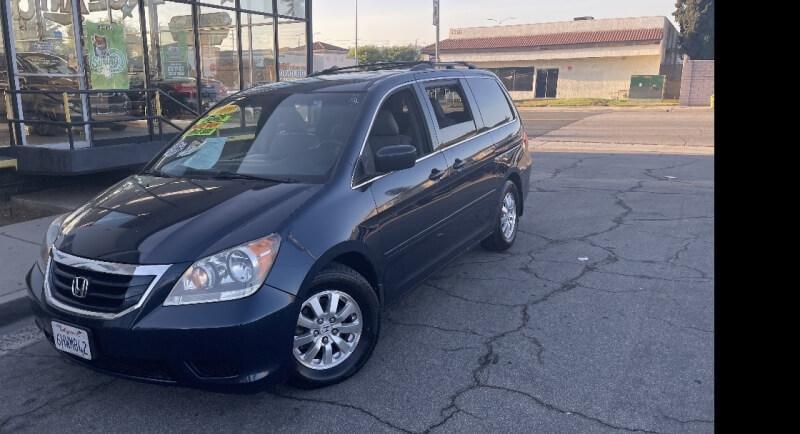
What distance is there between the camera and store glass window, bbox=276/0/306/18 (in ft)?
41.9

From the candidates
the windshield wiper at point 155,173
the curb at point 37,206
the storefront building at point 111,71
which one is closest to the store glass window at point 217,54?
the storefront building at point 111,71

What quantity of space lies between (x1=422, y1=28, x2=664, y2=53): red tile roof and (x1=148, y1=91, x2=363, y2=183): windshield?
36.7 m

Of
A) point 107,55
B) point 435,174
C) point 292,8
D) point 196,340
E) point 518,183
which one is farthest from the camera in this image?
point 292,8

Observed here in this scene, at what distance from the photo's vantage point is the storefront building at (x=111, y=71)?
27.1 feet

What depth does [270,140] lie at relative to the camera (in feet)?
13.8

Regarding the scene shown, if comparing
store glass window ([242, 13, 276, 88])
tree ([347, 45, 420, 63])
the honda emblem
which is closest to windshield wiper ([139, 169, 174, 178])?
the honda emblem

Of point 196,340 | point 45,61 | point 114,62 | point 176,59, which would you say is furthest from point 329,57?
point 196,340

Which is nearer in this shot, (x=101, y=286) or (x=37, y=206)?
(x=101, y=286)

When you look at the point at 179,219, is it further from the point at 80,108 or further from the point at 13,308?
the point at 80,108

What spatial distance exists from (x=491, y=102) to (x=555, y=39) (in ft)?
120

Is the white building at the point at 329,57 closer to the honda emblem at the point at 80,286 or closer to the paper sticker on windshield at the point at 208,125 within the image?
the paper sticker on windshield at the point at 208,125

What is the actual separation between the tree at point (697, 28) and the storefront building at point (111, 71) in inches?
1412
